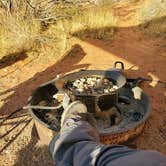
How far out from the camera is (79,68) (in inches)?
180

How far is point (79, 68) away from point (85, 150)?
9.66ft

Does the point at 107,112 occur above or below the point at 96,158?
below

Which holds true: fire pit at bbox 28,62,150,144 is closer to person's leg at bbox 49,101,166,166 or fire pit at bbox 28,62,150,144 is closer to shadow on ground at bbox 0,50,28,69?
person's leg at bbox 49,101,166,166

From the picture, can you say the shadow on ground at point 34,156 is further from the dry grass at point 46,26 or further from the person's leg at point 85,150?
the dry grass at point 46,26

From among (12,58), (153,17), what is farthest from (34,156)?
(153,17)

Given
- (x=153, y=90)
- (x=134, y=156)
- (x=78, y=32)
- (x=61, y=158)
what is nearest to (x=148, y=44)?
(x=78, y=32)

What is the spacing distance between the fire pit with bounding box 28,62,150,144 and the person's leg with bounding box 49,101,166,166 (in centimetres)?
42

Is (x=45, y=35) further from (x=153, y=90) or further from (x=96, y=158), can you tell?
(x=96, y=158)

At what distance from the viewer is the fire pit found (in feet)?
9.30

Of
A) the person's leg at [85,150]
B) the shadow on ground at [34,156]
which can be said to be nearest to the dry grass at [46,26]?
the shadow on ground at [34,156]

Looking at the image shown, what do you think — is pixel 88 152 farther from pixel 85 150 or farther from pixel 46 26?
pixel 46 26

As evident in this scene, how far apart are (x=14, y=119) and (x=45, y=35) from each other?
6.71 ft

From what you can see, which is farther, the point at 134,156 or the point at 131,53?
the point at 131,53

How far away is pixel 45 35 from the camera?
5.21 m
